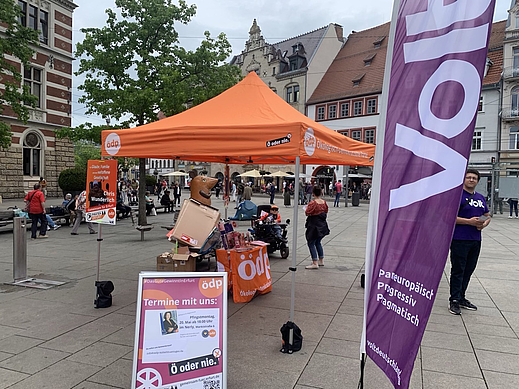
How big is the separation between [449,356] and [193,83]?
13413 millimetres

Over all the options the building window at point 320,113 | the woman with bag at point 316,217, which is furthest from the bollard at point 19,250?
the building window at point 320,113

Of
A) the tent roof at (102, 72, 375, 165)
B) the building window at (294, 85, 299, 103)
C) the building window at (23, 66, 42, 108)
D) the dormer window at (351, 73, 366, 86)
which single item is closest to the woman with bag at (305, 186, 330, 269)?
the tent roof at (102, 72, 375, 165)

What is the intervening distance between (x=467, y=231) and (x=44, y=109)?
28610 mm

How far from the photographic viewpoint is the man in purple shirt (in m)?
5.21

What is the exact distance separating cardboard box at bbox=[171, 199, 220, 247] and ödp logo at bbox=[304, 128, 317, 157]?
2.50 m

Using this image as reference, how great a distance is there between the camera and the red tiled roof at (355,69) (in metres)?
44.8

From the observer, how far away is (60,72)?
28.0m

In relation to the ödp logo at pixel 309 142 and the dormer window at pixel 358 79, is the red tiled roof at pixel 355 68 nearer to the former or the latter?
the dormer window at pixel 358 79

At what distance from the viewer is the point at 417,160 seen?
6.75ft

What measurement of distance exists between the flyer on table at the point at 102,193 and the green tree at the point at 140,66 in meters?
8.33

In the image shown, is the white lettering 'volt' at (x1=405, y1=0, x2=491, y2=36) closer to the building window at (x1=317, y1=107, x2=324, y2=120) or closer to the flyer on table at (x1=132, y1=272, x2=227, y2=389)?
the flyer on table at (x1=132, y1=272, x2=227, y2=389)

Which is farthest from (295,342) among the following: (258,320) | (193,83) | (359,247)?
(193,83)

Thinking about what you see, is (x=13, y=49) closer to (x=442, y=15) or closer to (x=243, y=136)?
(x=243, y=136)

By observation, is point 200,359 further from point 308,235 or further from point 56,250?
point 56,250
